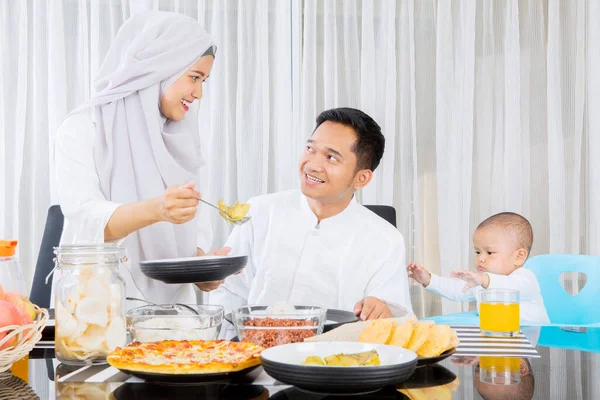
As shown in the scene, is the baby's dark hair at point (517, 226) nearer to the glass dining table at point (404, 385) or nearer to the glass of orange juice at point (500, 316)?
the glass of orange juice at point (500, 316)

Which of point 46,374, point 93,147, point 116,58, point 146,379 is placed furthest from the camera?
point 116,58

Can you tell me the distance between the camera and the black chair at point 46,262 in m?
2.40

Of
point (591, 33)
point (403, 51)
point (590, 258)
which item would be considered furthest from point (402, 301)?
point (591, 33)

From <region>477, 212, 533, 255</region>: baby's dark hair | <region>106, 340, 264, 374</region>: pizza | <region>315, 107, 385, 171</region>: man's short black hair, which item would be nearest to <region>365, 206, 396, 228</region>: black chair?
<region>315, 107, 385, 171</region>: man's short black hair

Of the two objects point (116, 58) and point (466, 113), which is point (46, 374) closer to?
point (116, 58)

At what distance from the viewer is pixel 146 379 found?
3.11 feet

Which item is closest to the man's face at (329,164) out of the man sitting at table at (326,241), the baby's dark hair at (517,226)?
the man sitting at table at (326,241)

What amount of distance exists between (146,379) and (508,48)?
3417 millimetres

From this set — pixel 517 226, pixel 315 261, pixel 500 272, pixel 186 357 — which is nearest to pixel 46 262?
pixel 315 261

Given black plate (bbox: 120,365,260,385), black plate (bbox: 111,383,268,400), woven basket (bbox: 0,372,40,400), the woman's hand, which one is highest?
the woman's hand

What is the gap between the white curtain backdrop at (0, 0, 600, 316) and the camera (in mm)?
3541

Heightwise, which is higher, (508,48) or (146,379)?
(508,48)

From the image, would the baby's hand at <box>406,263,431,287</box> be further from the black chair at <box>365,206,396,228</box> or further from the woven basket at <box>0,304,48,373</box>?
the woven basket at <box>0,304,48,373</box>

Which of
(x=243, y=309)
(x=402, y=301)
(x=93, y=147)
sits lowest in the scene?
(x=402, y=301)
